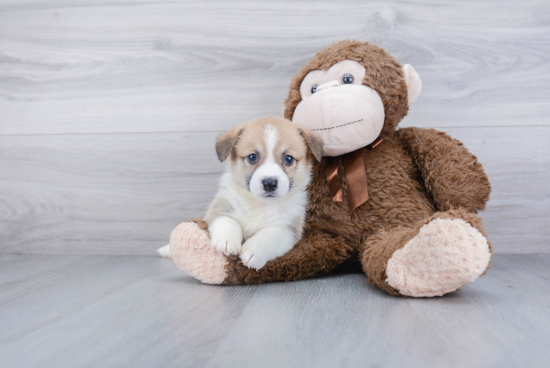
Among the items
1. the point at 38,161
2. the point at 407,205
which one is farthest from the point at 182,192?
the point at 407,205

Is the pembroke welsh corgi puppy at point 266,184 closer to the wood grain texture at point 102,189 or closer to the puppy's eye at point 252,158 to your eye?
the puppy's eye at point 252,158

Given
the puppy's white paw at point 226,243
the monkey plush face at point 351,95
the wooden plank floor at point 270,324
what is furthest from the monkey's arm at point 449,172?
the puppy's white paw at point 226,243

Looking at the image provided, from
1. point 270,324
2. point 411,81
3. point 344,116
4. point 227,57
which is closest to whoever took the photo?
point 270,324

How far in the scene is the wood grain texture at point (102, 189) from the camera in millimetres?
1921

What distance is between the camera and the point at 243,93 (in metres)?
1.89

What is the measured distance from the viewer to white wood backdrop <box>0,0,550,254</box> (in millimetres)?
1798

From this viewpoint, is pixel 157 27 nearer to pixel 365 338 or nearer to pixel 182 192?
pixel 182 192

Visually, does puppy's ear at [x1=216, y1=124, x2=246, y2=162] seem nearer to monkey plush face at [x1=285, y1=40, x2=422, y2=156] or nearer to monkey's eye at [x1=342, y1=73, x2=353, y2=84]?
monkey plush face at [x1=285, y1=40, x2=422, y2=156]

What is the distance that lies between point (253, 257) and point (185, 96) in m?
1.02

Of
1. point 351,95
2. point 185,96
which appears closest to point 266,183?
point 351,95

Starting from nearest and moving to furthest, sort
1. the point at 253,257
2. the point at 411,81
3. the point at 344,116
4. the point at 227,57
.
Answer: the point at 253,257, the point at 344,116, the point at 411,81, the point at 227,57

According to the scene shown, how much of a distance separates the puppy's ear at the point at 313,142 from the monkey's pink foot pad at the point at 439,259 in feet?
1.39

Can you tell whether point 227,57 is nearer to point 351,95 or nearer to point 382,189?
point 351,95

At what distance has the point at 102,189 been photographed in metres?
1.96
